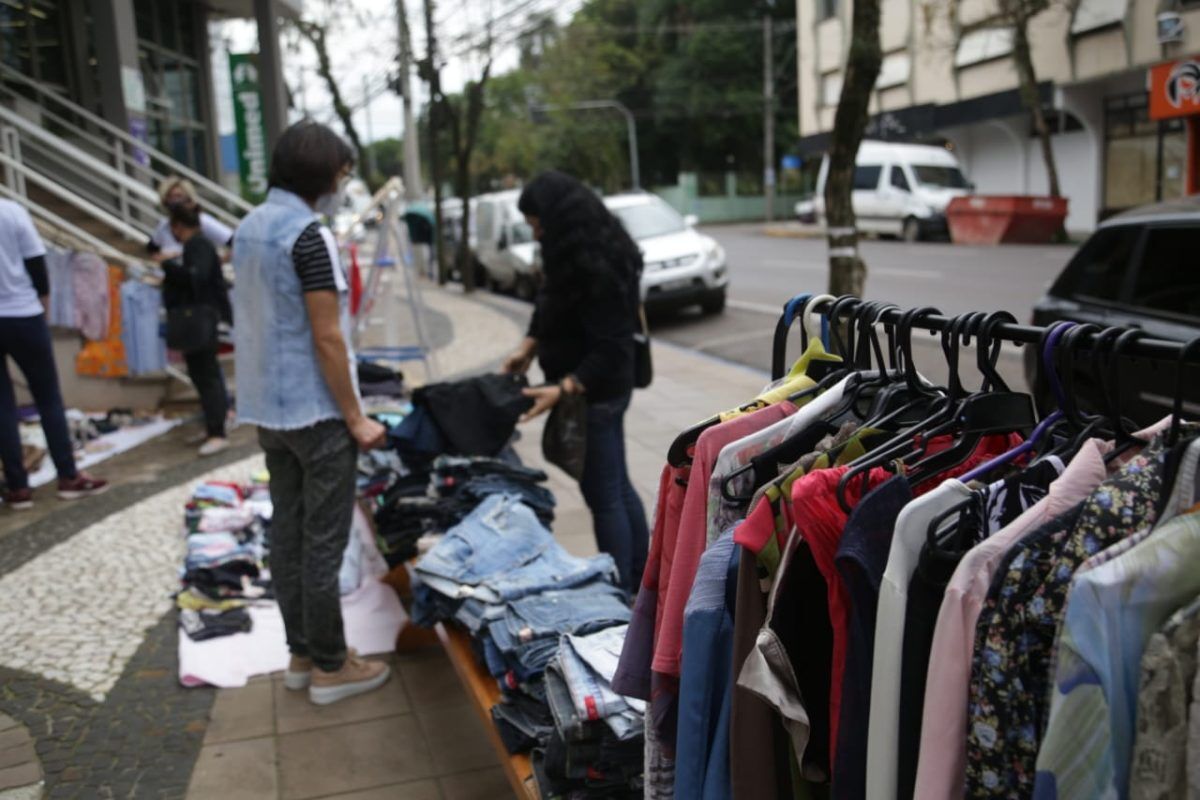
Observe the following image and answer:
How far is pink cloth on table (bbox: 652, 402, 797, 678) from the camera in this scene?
80.7 inches

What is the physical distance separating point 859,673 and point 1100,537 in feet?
1.41

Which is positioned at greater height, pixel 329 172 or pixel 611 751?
pixel 329 172

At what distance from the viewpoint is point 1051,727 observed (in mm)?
1335

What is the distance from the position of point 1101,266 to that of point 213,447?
5757 millimetres

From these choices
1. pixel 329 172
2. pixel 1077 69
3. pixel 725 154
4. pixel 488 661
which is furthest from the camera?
pixel 725 154

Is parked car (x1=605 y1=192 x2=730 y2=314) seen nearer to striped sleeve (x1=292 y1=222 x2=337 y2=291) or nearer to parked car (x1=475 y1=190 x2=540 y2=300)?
parked car (x1=475 y1=190 x2=540 y2=300)

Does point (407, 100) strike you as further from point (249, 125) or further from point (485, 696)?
point (485, 696)

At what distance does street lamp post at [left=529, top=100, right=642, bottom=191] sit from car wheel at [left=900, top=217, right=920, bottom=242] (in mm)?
24925

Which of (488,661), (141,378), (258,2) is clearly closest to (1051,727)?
(488,661)

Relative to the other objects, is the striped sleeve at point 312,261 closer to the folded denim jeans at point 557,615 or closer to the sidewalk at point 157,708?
the folded denim jeans at point 557,615

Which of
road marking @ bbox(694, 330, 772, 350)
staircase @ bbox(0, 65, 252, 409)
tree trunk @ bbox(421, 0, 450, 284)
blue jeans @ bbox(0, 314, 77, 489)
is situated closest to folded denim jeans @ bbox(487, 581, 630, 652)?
blue jeans @ bbox(0, 314, 77, 489)

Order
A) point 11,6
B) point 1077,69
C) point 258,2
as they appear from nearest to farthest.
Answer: point 11,6, point 258,2, point 1077,69

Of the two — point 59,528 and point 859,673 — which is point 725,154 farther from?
point 859,673

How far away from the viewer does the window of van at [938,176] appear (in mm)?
26875
